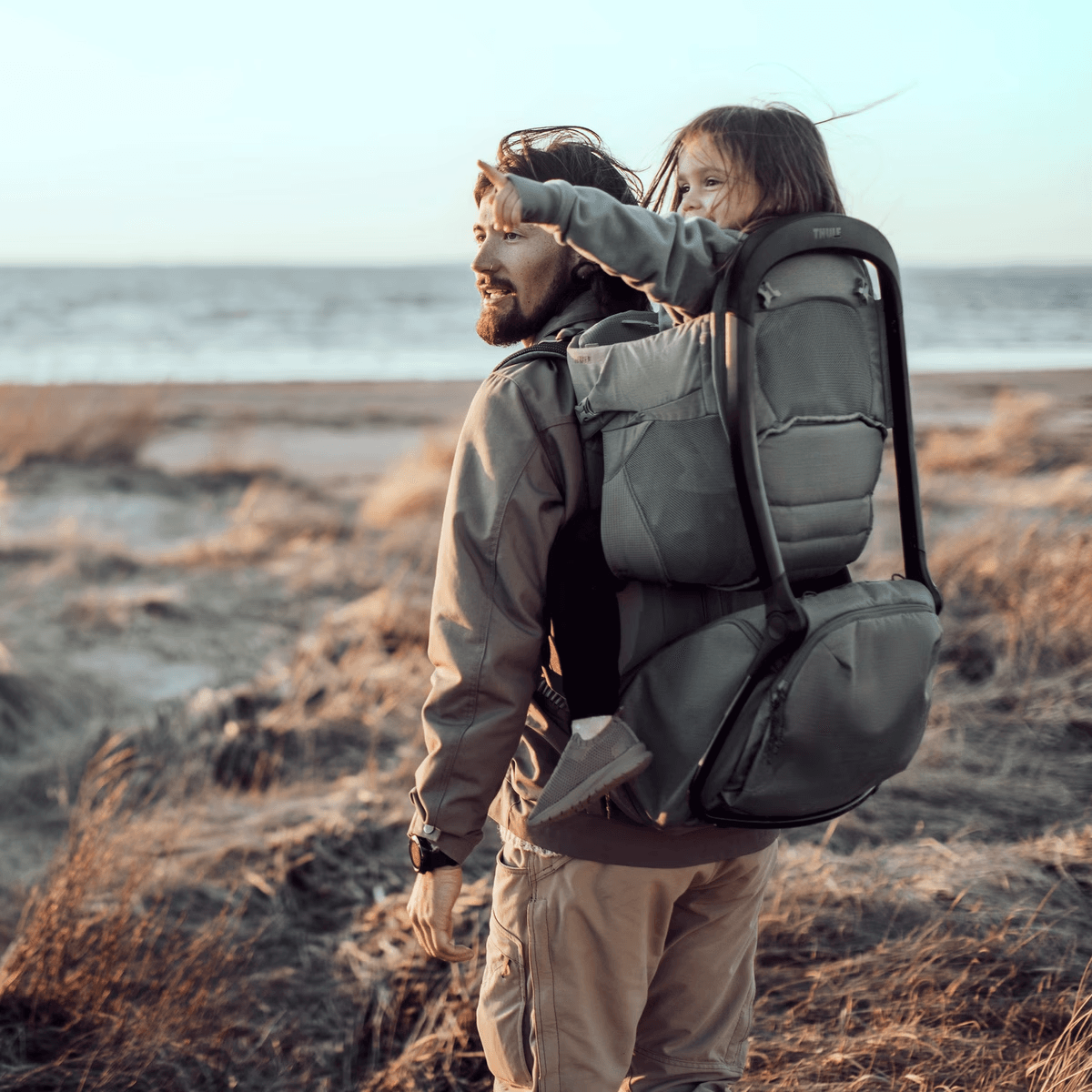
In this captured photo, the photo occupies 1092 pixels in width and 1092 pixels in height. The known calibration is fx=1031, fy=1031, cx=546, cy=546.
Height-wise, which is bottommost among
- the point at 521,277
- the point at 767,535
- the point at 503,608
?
the point at 503,608

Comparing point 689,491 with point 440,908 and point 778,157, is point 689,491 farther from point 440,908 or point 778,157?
point 440,908

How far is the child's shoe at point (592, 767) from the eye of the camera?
128 centimetres

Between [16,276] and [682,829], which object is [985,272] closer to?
[682,829]

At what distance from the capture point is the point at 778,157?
4.49 ft

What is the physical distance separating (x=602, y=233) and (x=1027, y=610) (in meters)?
3.92

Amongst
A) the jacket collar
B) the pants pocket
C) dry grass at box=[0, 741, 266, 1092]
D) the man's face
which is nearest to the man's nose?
the man's face

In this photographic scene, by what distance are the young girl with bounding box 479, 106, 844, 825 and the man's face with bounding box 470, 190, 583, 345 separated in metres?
0.20

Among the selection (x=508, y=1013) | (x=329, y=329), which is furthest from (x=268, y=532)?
(x=329, y=329)

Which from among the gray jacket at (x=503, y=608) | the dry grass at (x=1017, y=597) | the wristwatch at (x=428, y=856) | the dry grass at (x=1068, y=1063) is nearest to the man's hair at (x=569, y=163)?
the gray jacket at (x=503, y=608)

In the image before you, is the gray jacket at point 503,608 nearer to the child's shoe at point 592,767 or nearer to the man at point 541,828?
the man at point 541,828

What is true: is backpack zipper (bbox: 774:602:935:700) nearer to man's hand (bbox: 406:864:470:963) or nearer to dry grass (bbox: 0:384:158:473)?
man's hand (bbox: 406:864:470:963)

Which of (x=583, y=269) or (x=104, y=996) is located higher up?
(x=583, y=269)

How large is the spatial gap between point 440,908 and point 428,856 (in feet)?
0.27

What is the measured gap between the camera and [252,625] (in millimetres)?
6195
